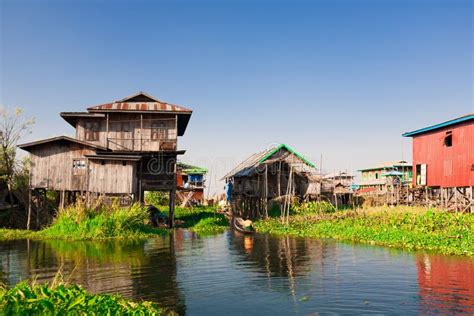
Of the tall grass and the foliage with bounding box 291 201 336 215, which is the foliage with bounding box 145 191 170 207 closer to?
the foliage with bounding box 291 201 336 215

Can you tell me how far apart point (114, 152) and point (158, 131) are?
3.40m

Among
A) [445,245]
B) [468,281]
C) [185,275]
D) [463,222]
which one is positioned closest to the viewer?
[468,281]

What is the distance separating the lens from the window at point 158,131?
1043 inches

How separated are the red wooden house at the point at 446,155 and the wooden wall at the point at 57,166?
24607 millimetres

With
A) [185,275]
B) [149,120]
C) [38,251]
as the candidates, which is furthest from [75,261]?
[149,120]

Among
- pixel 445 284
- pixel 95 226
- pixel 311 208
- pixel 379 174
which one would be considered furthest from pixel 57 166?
pixel 379 174

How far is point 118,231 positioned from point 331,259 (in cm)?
1125

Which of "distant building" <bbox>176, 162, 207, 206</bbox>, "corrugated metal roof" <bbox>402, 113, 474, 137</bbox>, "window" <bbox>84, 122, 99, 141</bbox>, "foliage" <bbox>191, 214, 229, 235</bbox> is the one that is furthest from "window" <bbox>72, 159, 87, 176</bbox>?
"corrugated metal roof" <bbox>402, 113, 474, 137</bbox>

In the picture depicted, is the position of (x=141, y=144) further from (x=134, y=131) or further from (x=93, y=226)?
(x=93, y=226)

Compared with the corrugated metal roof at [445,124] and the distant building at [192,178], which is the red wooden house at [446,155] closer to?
the corrugated metal roof at [445,124]

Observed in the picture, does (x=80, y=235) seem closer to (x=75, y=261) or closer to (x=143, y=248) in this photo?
(x=143, y=248)

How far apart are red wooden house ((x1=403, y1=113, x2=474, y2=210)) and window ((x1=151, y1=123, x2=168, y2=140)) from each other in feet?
64.9

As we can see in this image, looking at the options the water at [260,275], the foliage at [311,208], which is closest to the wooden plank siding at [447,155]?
the foliage at [311,208]

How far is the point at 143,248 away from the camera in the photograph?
55.8 feet
